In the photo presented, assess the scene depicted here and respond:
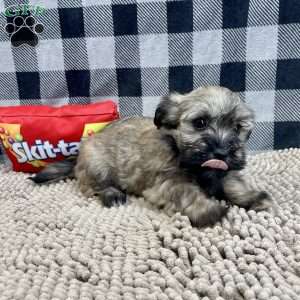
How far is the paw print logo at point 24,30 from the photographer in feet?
7.69

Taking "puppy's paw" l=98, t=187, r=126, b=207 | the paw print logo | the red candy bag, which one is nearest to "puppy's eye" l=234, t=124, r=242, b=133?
"puppy's paw" l=98, t=187, r=126, b=207

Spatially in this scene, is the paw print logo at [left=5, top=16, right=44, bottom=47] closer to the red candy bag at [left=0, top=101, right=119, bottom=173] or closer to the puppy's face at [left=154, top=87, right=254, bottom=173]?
the red candy bag at [left=0, top=101, right=119, bottom=173]

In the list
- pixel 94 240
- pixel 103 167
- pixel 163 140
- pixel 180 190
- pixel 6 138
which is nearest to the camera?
pixel 94 240

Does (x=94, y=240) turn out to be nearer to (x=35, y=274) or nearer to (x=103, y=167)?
(x=35, y=274)

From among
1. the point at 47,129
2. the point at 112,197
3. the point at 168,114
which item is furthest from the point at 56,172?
the point at 168,114

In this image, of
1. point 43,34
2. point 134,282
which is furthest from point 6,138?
point 134,282

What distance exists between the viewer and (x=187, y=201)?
5.49 ft

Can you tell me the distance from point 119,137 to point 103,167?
0.15 meters

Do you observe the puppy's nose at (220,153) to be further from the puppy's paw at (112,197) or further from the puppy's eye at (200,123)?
the puppy's paw at (112,197)

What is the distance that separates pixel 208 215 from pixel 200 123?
36cm

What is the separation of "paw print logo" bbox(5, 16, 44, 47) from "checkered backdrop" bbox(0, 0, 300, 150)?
30 millimetres

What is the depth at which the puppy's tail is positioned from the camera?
213cm

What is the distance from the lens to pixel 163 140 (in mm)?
1875

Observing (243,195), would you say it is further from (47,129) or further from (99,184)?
(47,129)
